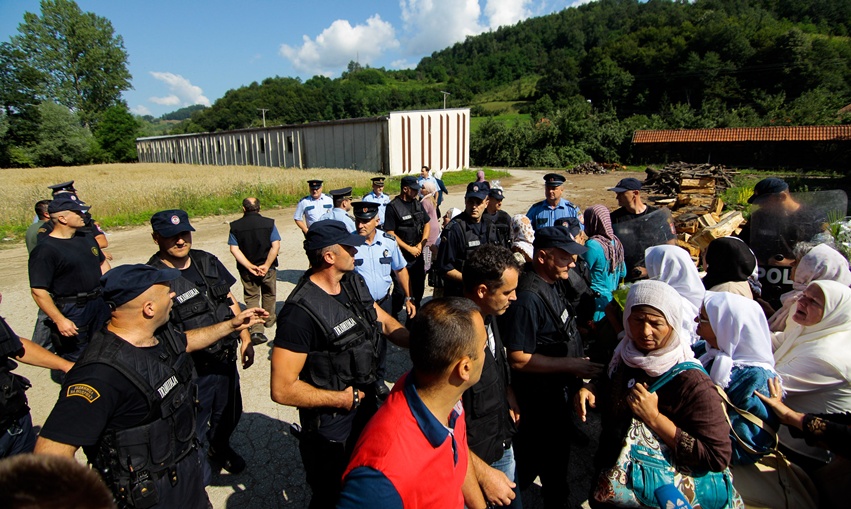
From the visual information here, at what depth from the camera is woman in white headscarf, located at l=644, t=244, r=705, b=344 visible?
2.82 m

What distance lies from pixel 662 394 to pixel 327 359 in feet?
5.65

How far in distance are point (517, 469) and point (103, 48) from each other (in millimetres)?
73019

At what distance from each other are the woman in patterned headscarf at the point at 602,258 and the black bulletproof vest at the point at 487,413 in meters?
2.02

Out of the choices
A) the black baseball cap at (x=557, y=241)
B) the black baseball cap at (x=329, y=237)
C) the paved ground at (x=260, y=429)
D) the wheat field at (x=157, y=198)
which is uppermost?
the black baseball cap at (x=329, y=237)

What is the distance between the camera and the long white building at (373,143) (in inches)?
1036

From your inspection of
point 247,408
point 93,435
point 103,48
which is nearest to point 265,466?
point 247,408

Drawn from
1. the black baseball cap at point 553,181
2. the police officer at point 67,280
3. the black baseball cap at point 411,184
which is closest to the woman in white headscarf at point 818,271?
the black baseball cap at point 553,181

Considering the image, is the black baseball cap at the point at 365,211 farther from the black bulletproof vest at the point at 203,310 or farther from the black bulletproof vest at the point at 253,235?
the black bulletproof vest at the point at 253,235

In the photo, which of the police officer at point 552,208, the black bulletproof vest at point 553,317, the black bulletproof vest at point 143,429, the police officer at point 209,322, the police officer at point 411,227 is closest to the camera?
the black bulletproof vest at point 143,429

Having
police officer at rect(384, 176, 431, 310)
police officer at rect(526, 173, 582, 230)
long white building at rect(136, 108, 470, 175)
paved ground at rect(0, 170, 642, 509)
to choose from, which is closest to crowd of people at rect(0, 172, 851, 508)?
paved ground at rect(0, 170, 642, 509)

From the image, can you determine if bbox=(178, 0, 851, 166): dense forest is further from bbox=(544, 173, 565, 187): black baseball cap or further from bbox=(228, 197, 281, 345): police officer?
bbox=(228, 197, 281, 345): police officer

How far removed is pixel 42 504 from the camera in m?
0.76

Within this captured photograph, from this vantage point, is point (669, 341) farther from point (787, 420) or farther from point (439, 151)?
point (439, 151)

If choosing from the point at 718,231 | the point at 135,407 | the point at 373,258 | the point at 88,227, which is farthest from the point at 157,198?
the point at 718,231
